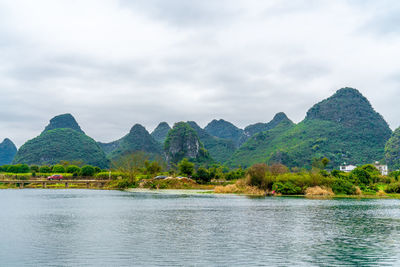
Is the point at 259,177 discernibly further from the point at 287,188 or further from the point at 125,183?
the point at 125,183

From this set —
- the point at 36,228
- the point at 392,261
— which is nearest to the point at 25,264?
the point at 36,228

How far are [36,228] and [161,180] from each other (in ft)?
201

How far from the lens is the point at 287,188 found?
213 feet

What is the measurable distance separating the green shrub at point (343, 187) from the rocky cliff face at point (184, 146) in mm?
124320

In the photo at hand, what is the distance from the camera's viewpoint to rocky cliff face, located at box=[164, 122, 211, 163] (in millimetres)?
190000

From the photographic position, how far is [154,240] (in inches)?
856

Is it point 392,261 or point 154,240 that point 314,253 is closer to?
point 392,261

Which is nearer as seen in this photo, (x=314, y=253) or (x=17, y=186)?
(x=314, y=253)

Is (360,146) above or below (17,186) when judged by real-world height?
above

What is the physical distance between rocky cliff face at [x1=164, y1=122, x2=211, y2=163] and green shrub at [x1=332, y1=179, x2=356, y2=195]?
408 feet

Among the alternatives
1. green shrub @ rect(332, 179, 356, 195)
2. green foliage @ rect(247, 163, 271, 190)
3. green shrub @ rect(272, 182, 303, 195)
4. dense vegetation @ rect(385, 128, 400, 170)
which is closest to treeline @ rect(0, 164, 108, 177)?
green foliage @ rect(247, 163, 271, 190)

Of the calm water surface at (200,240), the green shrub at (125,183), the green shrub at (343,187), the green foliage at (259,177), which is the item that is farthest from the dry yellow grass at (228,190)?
the calm water surface at (200,240)

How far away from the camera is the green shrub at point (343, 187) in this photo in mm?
63819

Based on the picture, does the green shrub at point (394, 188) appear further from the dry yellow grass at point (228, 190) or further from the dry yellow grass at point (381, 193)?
the dry yellow grass at point (228, 190)
